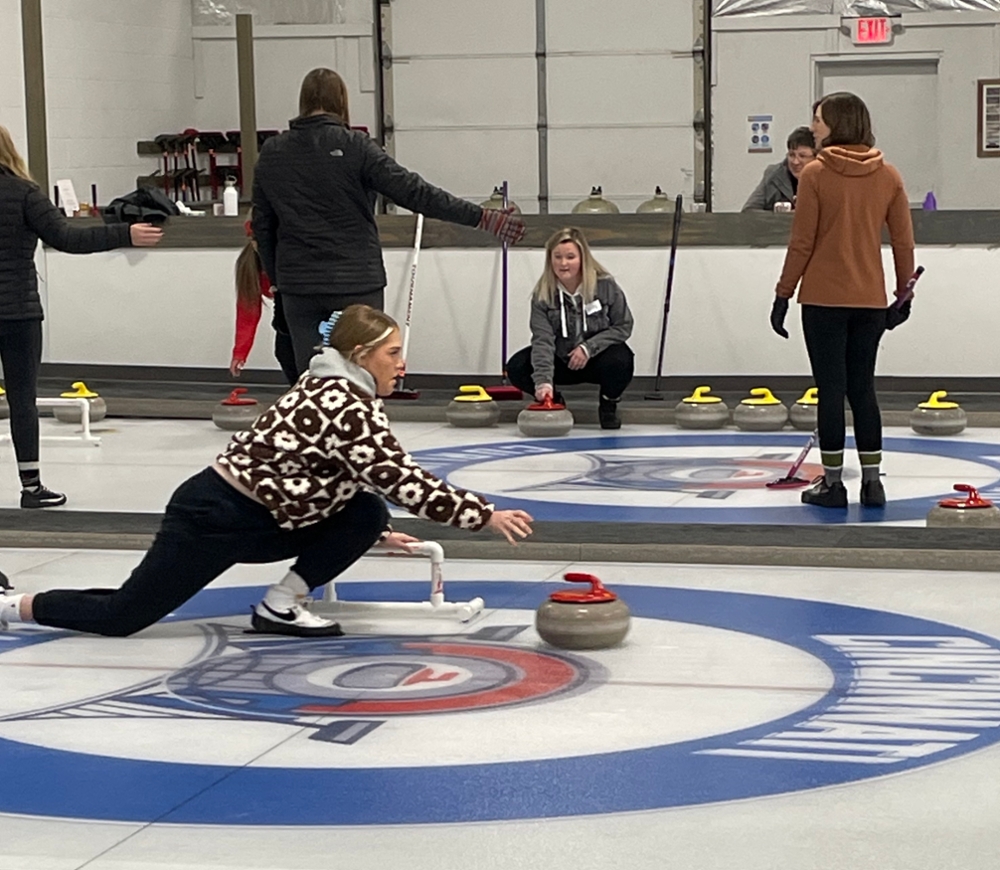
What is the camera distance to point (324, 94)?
688 cm

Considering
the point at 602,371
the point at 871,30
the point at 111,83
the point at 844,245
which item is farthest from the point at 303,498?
the point at 871,30

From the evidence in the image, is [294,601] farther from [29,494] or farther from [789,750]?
[29,494]

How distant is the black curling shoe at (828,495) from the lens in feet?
23.0

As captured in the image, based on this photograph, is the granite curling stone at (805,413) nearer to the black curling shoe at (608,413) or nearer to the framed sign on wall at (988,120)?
the black curling shoe at (608,413)

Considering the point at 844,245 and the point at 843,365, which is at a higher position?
the point at 844,245

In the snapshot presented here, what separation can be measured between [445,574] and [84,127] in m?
10.3

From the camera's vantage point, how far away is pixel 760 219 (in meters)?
10.5

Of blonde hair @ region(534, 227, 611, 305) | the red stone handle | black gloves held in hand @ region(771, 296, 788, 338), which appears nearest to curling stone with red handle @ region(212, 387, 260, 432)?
the red stone handle

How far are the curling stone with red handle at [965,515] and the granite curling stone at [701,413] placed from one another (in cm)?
314

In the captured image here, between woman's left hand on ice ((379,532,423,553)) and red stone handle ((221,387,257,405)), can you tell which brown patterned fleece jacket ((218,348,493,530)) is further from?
red stone handle ((221,387,257,405))

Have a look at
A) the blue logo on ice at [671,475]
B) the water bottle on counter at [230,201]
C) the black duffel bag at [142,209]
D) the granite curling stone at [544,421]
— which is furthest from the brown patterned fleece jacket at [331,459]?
the water bottle on counter at [230,201]

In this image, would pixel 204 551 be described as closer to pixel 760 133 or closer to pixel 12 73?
pixel 12 73

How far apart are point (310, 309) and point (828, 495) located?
6.66 ft

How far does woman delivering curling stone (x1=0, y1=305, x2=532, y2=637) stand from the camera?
15.1 feet
